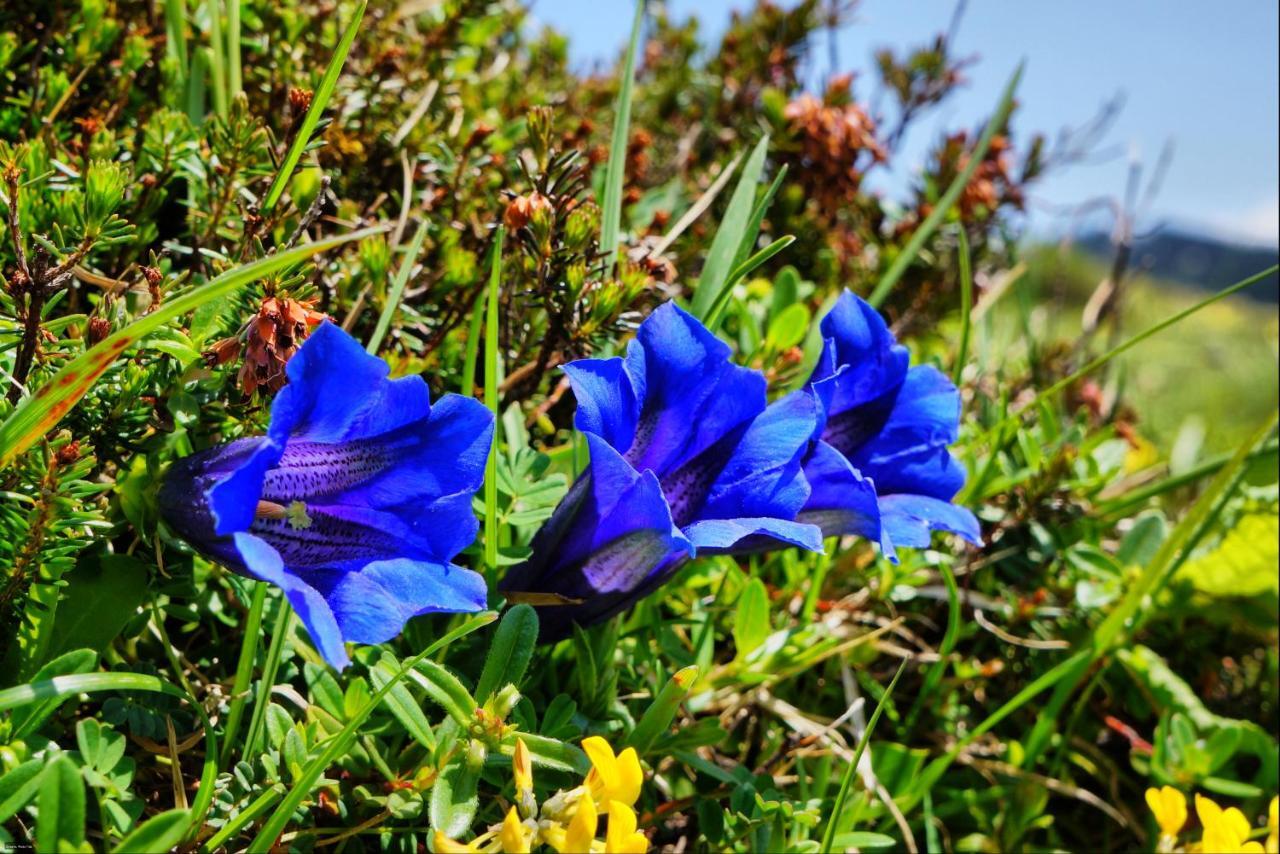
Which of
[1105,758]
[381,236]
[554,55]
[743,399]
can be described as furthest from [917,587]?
[554,55]

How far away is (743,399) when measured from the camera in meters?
1.28

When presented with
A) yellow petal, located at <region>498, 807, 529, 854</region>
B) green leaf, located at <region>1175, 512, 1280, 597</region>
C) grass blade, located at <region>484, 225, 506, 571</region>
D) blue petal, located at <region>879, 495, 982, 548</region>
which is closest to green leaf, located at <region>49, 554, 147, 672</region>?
grass blade, located at <region>484, 225, 506, 571</region>

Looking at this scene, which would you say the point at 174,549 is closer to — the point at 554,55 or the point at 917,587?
the point at 917,587

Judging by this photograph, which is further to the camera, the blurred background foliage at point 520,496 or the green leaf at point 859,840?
the green leaf at point 859,840

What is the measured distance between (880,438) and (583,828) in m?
0.71

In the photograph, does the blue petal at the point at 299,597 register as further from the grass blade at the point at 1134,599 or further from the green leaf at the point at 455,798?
the grass blade at the point at 1134,599

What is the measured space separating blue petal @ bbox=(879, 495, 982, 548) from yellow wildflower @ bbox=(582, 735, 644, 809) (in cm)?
45

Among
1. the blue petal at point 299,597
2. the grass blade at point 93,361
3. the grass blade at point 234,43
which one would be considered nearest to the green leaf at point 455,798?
the blue petal at point 299,597

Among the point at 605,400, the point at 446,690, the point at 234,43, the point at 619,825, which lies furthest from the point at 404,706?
the point at 234,43

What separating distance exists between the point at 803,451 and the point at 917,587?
0.78m

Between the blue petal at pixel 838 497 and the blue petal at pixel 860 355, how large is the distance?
10 centimetres

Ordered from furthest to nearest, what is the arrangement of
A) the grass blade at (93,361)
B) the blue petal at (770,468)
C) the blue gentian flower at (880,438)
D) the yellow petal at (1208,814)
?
the yellow petal at (1208,814) < the blue gentian flower at (880,438) < the blue petal at (770,468) < the grass blade at (93,361)

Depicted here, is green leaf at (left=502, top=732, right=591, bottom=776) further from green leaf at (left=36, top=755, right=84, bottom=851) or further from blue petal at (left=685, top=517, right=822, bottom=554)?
green leaf at (left=36, top=755, right=84, bottom=851)

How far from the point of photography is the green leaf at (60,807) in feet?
2.84
